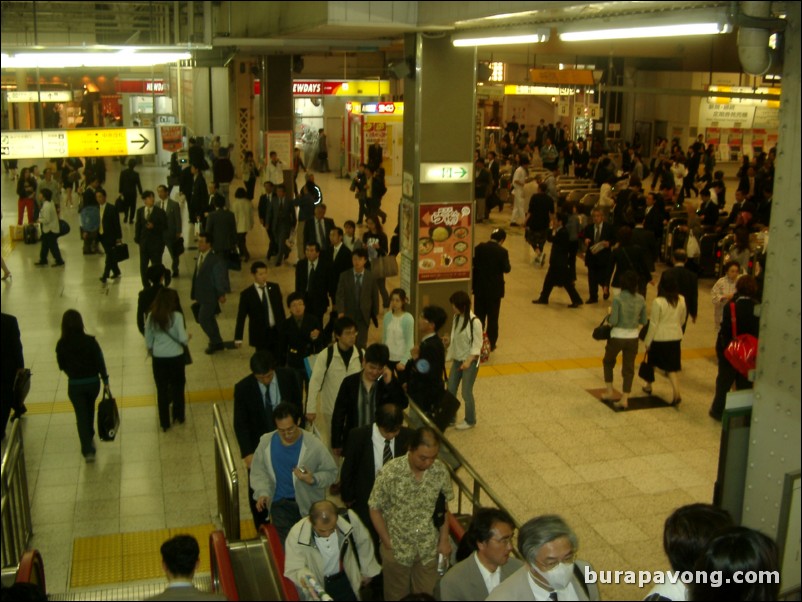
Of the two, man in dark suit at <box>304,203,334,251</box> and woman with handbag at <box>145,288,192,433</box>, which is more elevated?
man in dark suit at <box>304,203,334,251</box>

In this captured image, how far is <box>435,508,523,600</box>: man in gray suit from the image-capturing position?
14.4 ft

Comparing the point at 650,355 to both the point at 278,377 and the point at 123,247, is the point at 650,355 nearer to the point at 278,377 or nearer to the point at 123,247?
the point at 278,377

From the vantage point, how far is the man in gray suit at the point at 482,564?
438 cm

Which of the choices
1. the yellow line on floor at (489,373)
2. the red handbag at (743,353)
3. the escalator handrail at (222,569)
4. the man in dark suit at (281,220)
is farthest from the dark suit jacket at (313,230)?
the escalator handrail at (222,569)

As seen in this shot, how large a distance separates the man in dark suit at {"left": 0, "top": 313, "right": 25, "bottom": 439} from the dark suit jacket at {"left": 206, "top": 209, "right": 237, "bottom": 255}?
5678mm

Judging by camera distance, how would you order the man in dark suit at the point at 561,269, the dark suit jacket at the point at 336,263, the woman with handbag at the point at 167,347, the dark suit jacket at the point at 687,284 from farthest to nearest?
the man in dark suit at the point at 561,269, the dark suit jacket at the point at 336,263, the dark suit jacket at the point at 687,284, the woman with handbag at the point at 167,347

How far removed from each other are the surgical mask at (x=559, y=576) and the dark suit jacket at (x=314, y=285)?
23.9ft

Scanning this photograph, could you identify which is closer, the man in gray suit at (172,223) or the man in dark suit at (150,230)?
the man in dark suit at (150,230)

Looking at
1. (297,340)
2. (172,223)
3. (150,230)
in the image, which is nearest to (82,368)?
(297,340)

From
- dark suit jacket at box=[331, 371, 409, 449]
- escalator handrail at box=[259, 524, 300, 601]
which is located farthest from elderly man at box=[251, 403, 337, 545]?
dark suit jacket at box=[331, 371, 409, 449]

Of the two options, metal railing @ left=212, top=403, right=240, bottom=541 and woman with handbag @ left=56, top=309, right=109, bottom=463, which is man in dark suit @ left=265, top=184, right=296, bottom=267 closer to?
woman with handbag @ left=56, top=309, right=109, bottom=463

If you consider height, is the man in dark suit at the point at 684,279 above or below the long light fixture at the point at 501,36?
below

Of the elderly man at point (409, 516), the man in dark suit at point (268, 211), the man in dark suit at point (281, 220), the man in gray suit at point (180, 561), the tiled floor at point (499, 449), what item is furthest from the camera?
the man in dark suit at point (268, 211)

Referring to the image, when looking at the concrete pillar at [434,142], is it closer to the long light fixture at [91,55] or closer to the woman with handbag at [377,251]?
the woman with handbag at [377,251]
